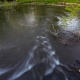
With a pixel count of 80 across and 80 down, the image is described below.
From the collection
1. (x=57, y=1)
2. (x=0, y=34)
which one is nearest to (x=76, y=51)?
(x=0, y=34)

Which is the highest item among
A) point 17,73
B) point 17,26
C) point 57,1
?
point 17,73

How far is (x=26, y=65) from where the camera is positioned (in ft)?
58.0

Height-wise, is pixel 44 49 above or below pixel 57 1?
above

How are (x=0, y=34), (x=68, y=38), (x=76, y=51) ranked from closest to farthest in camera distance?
1. (x=76, y=51)
2. (x=68, y=38)
3. (x=0, y=34)

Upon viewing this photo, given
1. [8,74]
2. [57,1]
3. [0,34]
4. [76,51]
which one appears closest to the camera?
[8,74]

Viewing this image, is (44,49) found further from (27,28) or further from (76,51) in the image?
(27,28)

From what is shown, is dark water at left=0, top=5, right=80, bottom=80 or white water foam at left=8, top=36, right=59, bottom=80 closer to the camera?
dark water at left=0, top=5, right=80, bottom=80

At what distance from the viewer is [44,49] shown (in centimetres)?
2205

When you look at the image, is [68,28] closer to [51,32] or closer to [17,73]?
[51,32]

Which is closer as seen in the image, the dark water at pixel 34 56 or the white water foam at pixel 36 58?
the dark water at pixel 34 56

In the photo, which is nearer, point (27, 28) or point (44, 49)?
point (44, 49)

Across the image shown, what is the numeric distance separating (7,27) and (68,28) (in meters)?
16.1

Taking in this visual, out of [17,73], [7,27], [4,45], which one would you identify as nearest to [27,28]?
[7,27]

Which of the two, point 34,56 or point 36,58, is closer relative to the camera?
point 36,58
